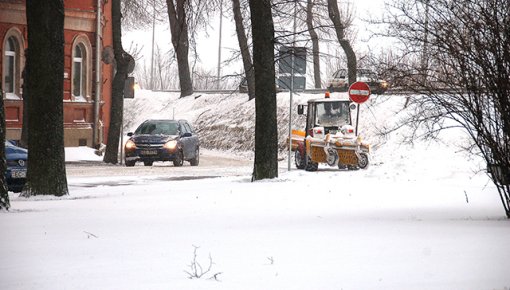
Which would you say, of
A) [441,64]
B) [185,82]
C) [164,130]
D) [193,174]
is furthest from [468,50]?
[185,82]

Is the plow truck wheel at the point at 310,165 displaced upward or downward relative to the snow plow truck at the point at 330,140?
downward

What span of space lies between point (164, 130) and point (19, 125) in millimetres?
5508

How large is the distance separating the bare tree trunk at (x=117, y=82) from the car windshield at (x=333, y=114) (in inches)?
276

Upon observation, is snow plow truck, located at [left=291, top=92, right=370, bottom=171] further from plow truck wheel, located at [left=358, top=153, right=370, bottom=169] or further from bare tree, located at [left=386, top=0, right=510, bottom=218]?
bare tree, located at [left=386, top=0, right=510, bottom=218]

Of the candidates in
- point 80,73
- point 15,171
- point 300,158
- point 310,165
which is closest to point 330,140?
point 310,165

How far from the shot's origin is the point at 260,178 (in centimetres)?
2416

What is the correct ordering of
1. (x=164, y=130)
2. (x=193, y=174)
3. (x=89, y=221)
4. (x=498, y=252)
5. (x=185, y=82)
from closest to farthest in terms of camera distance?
(x=498, y=252), (x=89, y=221), (x=193, y=174), (x=164, y=130), (x=185, y=82)

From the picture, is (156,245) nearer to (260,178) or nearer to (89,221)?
(89,221)

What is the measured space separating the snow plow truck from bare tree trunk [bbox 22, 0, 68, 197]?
13.1 metres

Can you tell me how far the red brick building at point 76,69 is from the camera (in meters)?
37.8

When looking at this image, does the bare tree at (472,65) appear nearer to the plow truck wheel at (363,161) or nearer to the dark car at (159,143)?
the plow truck wheel at (363,161)

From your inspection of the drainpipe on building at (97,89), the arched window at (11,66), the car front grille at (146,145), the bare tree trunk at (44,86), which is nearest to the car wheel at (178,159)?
the car front grille at (146,145)

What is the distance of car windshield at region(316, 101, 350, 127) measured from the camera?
32156mm

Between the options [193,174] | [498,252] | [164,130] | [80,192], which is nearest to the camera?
[498,252]
